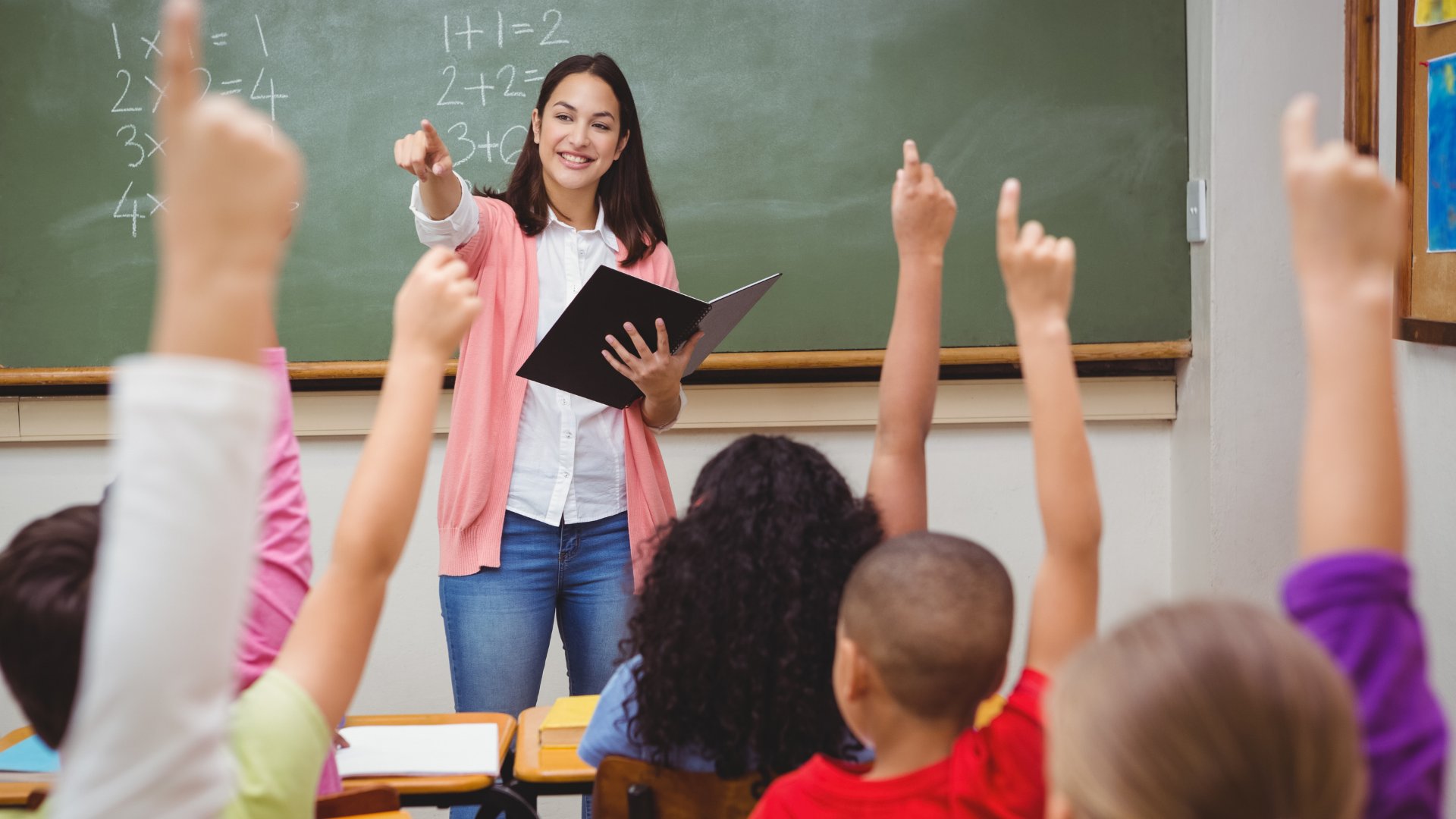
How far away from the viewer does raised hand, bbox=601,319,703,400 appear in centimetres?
200

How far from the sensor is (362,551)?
860 millimetres

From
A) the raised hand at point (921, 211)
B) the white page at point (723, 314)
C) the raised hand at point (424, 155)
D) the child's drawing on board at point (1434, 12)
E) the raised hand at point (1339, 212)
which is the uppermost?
the child's drawing on board at point (1434, 12)

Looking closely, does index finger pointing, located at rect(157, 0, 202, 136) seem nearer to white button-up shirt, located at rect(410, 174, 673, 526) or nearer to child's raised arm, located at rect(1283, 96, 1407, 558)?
child's raised arm, located at rect(1283, 96, 1407, 558)

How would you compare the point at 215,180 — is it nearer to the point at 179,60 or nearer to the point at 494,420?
the point at 179,60

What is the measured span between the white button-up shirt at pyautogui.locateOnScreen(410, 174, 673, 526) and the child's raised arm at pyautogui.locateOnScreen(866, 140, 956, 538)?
798 mm

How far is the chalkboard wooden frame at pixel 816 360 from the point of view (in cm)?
269

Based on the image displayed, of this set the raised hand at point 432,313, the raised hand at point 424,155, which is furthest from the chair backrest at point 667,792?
the raised hand at point 424,155

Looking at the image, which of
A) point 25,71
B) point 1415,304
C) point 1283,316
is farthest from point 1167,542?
point 25,71

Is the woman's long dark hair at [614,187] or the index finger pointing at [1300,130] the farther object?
the woman's long dark hair at [614,187]

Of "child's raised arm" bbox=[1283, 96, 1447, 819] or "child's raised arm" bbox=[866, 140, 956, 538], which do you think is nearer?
"child's raised arm" bbox=[1283, 96, 1447, 819]

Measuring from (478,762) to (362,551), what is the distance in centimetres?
78

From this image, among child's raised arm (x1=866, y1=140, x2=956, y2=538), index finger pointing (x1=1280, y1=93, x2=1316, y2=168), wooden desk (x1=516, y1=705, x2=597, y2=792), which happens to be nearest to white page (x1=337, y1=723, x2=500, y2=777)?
wooden desk (x1=516, y1=705, x2=597, y2=792)

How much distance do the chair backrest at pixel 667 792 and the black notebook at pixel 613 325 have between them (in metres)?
0.81

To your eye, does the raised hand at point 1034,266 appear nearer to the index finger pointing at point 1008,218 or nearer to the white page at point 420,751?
the index finger pointing at point 1008,218
